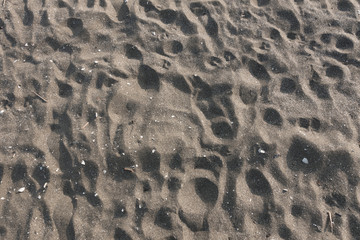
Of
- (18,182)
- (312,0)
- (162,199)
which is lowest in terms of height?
(18,182)

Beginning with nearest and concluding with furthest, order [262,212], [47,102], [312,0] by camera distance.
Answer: [262,212]
[47,102]
[312,0]

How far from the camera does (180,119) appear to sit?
11.2 feet

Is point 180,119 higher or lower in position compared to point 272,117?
lower

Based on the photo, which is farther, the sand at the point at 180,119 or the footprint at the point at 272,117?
the footprint at the point at 272,117

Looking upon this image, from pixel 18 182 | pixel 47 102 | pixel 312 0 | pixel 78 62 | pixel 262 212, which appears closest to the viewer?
pixel 262 212

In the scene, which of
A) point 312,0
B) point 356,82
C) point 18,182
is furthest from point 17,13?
point 356,82

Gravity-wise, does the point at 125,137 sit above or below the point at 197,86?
below

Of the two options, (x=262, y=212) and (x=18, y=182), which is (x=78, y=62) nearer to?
(x=18, y=182)

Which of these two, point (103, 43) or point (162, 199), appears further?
point (103, 43)

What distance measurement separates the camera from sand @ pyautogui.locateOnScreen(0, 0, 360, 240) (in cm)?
298

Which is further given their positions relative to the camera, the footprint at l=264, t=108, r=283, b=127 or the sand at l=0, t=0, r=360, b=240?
the footprint at l=264, t=108, r=283, b=127

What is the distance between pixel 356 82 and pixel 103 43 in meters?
3.07

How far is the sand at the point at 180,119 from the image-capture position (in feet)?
9.77

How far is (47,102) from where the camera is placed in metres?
3.52
